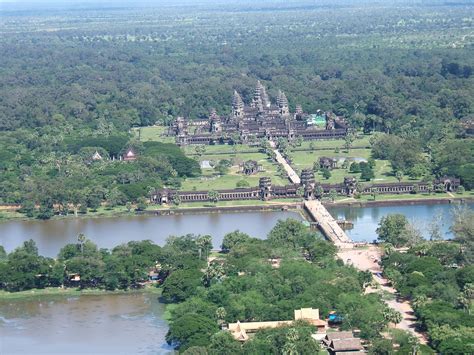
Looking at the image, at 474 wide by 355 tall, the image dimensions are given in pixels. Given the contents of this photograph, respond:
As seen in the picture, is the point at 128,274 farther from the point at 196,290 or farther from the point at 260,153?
the point at 260,153

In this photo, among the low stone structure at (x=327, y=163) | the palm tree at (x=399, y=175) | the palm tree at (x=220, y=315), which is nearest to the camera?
the palm tree at (x=220, y=315)

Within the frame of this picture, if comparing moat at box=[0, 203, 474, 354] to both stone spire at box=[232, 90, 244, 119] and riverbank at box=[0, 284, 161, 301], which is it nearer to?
riverbank at box=[0, 284, 161, 301]

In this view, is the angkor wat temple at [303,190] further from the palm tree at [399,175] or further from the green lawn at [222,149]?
the green lawn at [222,149]

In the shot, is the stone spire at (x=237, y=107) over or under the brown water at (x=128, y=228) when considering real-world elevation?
over

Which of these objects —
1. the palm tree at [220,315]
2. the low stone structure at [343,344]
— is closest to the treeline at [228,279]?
the palm tree at [220,315]

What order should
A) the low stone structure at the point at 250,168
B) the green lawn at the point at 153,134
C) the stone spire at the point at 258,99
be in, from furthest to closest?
the stone spire at the point at 258,99, the green lawn at the point at 153,134, the low stone structure at the point at 250,168

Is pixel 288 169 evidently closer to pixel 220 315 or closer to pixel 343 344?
pixel 220 315

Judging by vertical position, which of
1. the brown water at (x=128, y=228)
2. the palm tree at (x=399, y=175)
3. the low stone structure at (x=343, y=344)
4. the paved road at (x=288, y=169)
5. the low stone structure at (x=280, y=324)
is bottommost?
the low stone structure at (x=343, y=344)
